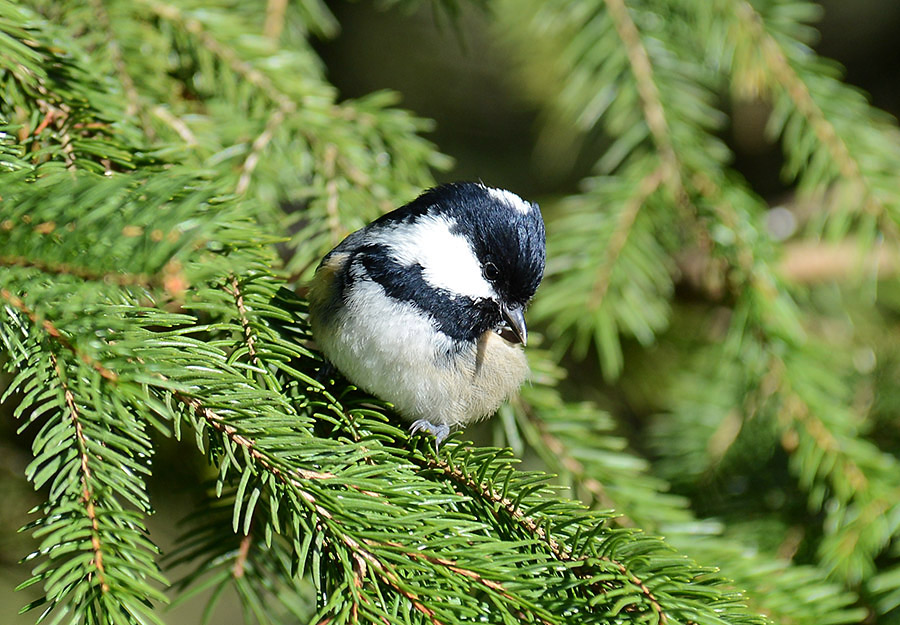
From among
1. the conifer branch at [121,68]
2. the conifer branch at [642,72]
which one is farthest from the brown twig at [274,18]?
the conifer branch at [642,72]

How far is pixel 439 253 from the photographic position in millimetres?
1367

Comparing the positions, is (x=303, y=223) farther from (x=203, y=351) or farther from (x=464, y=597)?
(x=464, y=597)

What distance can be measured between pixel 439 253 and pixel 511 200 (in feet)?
0.51

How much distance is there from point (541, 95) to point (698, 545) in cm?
182

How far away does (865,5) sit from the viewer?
345cm

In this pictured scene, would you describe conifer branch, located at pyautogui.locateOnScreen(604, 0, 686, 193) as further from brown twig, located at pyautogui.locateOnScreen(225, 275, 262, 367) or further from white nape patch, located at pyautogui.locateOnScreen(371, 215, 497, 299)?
brown twig, located at pyautogui.locateOnScreen(225, 275, 262, 367)

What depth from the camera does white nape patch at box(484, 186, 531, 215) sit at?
4.44ft

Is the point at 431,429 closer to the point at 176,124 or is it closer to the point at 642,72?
the point at 176,124

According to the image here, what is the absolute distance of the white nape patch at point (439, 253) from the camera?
4.45 ft

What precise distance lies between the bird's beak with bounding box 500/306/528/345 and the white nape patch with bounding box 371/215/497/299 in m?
0.04

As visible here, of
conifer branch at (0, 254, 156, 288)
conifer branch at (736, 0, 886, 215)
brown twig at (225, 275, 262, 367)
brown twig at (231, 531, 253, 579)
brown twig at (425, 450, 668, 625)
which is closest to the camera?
conifer branch at (0, 254, 156, 288)

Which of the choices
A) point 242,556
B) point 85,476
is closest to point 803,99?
point 242,556

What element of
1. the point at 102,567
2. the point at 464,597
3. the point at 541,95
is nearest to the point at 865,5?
the point at 541,95

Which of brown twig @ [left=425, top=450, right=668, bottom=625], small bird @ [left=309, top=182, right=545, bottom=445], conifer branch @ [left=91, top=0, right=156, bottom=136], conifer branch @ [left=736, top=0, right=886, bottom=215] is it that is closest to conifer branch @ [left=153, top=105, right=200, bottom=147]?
conifer branch @ [left=91, top=0, right=156, bottom=136]
